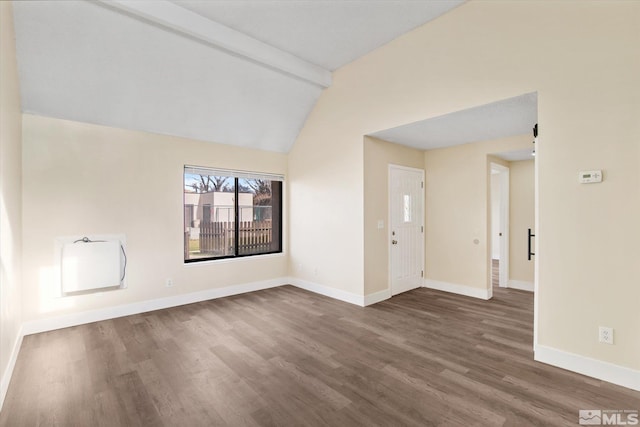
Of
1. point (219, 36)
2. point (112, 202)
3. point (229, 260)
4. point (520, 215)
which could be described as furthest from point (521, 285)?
point (112, 202)

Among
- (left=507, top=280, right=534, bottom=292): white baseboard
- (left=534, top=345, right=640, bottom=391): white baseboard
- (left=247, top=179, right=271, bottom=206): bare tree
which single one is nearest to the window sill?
(left=247, top=179, right=271, bottom=206): bare tree

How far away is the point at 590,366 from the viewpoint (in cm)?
253

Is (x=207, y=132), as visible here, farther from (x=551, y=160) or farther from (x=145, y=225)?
(x=551, y=160)

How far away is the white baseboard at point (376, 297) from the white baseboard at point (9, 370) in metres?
3.78

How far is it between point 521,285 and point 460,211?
1.81 meters

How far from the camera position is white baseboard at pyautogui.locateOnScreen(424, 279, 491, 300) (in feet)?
15.6

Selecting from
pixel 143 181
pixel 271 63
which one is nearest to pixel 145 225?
pixel 143 181

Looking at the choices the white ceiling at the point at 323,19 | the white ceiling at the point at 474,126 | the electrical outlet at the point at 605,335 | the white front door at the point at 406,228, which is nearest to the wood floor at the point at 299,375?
the electrical outlet at the point at 605,335

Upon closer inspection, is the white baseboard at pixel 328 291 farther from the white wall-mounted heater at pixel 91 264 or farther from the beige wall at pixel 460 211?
the white wall-mounted heater at pixel 91 264

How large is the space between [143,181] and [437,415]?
4454 millimetres

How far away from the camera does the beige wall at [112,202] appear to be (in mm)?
3555

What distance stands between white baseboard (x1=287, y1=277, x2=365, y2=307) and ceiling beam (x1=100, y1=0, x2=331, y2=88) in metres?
3.37

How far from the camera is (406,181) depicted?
5152 millimetres

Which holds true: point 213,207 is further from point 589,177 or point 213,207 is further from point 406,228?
point 589,177
